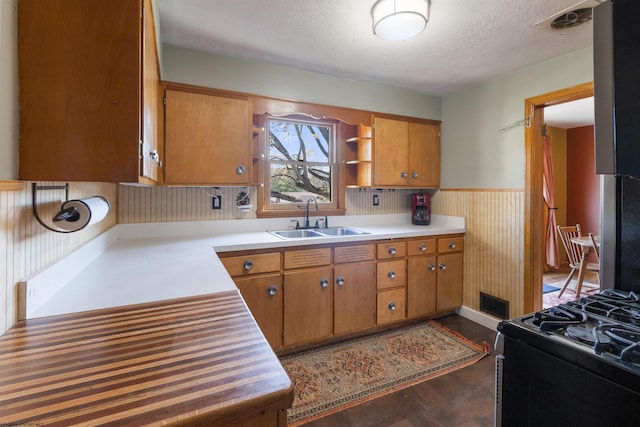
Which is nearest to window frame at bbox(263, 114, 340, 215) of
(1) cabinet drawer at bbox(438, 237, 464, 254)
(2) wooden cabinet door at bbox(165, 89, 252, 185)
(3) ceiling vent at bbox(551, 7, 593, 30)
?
(2) wooden cabinet door at bbox(165, 89, 252, 185)

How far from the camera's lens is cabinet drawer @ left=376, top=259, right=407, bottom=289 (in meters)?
2.60

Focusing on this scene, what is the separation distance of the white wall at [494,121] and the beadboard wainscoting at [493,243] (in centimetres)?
13

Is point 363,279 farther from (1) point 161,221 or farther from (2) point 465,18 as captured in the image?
(2) point 465,18

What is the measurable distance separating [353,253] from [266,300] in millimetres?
766

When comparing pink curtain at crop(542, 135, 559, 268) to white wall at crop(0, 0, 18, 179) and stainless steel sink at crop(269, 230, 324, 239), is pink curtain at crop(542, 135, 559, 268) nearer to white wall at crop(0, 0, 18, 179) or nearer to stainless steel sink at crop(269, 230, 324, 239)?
stainless steel sink at crop(269, 230, 324, 239)

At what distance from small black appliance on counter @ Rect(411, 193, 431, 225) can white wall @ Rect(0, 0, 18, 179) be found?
10.1ft

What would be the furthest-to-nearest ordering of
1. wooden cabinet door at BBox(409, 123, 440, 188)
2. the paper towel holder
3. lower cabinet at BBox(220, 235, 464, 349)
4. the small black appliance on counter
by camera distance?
the small black appliance on counter → wooden cabinet door at BBox(409, 123, 440, 188) → lower cabinet at BBox(220, 235, 464, 349) → the paper towel holder

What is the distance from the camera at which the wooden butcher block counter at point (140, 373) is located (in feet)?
1.74

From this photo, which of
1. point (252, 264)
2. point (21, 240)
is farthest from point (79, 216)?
point (252, 264)

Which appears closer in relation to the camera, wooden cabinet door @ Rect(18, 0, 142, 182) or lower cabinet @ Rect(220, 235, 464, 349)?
wooden cabinet door @ Rect(18, 0, 142, 182)

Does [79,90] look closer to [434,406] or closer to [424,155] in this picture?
[434,406]

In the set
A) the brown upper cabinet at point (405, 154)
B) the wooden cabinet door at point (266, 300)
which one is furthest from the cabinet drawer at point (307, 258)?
the brown upper cabinet at point (405, 154)

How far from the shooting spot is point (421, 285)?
281 cm

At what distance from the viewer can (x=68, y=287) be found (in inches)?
45.8
